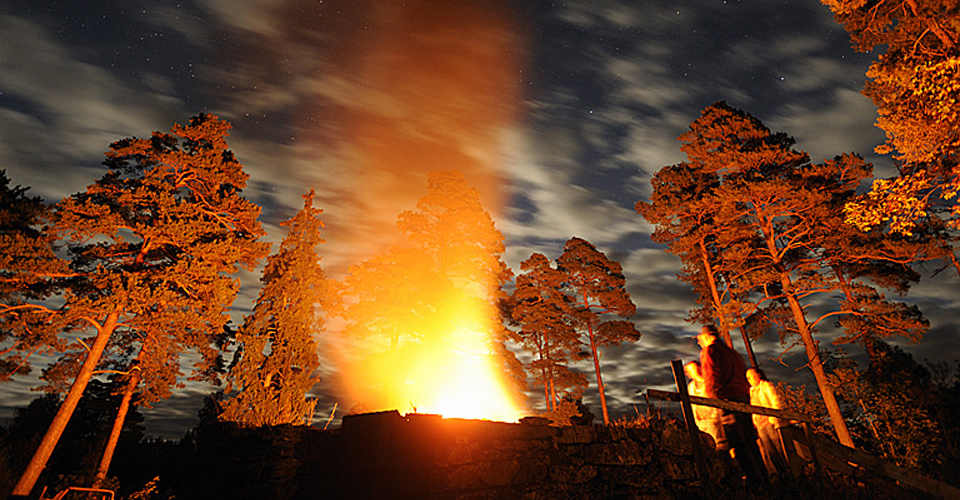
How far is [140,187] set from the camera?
14.7 m

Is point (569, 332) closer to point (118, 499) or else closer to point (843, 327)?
point (843, 327)

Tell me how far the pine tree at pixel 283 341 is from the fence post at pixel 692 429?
8712mm

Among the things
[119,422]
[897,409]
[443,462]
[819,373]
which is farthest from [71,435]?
[897,409]

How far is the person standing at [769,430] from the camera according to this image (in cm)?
744

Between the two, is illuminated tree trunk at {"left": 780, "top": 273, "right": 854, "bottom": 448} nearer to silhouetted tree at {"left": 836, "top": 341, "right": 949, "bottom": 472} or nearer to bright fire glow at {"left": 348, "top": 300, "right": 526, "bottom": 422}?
silhouetted tree at {"left": 836, "top": 341, "right": 949, "bottom": 472}

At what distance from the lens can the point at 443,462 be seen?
235 inches

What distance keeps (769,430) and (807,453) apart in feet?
2.35

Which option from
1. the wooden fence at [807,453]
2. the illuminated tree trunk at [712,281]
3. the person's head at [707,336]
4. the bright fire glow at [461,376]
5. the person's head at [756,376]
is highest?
the illuminated tree trunk at [712,281]

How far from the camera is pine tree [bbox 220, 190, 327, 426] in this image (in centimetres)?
1115

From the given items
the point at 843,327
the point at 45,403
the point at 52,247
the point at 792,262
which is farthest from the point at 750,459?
the point at 45,403

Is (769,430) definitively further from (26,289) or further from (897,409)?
(26,289)

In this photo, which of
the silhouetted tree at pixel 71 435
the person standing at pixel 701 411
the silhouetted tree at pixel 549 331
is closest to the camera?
the person standing at pixel 701 411

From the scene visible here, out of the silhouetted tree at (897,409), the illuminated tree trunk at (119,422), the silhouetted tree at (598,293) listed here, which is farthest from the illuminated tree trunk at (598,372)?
the illuminated tree trunk at (119,422)

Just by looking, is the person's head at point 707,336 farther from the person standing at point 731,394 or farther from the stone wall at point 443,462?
the stone wall at point 443,462
